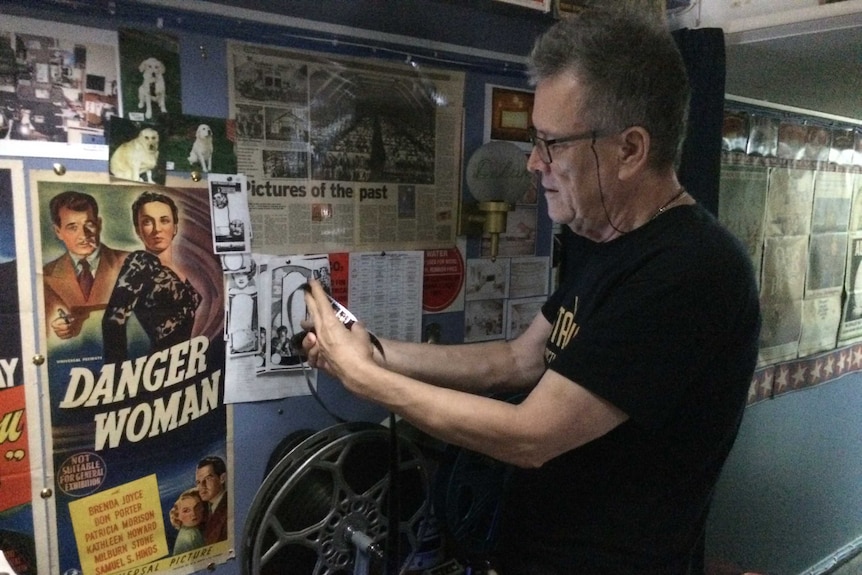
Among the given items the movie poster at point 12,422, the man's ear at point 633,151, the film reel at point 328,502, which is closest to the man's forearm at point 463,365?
the film reel at point 328,502

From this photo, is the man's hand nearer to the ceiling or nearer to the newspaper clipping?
the newspaper clipping

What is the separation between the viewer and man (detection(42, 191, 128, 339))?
93cm

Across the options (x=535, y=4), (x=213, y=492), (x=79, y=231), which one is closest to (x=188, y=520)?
(x=213, y=492)

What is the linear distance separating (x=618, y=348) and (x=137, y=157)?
0.76 meters

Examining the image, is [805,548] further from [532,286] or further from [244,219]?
[244,219]

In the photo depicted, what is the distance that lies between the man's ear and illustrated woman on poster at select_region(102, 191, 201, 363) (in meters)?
0.69

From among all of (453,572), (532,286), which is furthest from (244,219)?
(453,572)

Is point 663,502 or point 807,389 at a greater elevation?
point 663,502

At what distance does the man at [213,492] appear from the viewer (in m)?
1.11

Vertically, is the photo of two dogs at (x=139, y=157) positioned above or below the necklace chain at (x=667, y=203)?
above

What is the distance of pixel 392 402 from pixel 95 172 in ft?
1.83

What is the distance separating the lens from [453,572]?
135 cm

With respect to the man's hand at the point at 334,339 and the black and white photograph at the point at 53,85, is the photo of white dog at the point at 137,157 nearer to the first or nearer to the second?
the black and white photograph at the point at 53,85

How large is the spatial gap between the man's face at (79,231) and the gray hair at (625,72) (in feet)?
2.31
